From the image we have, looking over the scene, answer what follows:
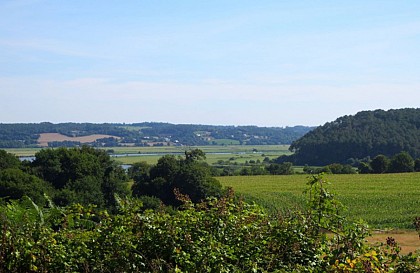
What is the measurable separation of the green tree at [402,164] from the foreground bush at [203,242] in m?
73.3

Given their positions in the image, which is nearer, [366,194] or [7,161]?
[7,161]

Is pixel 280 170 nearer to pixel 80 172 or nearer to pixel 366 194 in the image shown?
pixel 366 194

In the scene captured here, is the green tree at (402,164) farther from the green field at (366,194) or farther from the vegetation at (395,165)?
the green field at (366,194)

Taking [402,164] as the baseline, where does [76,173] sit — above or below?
above

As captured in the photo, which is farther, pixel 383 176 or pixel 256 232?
pixel 383 176

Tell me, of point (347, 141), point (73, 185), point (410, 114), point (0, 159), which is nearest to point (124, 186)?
point (73, 185)

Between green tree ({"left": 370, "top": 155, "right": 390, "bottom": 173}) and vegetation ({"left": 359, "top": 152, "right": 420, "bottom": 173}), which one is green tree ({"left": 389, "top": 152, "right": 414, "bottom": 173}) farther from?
green tree ({"left": 370, "top": 155, "right": 390, "bottom": 173})

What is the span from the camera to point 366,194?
4888cm

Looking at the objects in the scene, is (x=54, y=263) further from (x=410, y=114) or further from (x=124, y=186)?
(x=410, y=114)

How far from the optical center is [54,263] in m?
5.47

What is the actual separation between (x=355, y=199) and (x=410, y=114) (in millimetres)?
82879

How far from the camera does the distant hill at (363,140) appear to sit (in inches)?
4252

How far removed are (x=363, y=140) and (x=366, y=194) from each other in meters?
63.0

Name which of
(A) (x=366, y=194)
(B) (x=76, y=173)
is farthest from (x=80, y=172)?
(A) (x=366, y=194)
